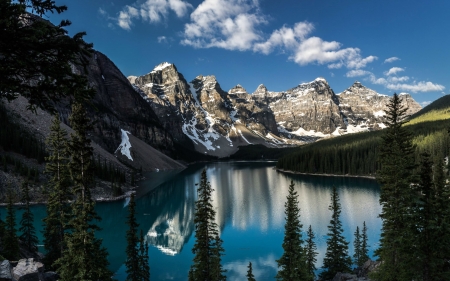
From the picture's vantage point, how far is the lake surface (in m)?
35.9

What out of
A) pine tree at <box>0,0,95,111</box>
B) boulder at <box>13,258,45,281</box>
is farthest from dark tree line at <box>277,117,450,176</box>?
pine tree at <box>0,0,95,111</box>

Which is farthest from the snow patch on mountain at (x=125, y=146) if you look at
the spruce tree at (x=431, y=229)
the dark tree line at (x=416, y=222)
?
the spruce tree at (x=431, y=229)

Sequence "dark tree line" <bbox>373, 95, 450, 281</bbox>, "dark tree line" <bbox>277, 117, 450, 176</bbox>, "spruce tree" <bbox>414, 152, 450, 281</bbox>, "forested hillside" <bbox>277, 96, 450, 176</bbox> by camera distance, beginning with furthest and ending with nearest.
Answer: "forested hillside" <bbox>277, 96, 450, 176</bbox>
"dark tree line" <bbox>277, 117, 450, 176</bbox>
"dark tree line" <bbox>373, 95, 450, 281</bbox>
"spruce tree" <bbox>414, 152, 450, 281</bbox>

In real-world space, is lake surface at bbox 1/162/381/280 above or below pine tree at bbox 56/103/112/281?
below

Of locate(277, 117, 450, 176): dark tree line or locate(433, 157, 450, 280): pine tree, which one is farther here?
locate(277, 117, 450, 176): dark tree line

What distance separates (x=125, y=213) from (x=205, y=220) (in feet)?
148

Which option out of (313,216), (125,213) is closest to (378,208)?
(313,216)

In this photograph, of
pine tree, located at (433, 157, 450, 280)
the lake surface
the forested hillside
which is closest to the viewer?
pine tree, located at (433, 157, 450, 280)

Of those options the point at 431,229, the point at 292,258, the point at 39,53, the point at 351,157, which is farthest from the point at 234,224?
the point at 351,157

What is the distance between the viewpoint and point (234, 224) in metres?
52.6

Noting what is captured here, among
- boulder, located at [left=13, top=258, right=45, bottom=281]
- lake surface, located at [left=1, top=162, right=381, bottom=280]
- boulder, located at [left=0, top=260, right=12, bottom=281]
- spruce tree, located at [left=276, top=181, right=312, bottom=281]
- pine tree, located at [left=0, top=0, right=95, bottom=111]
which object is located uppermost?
pine tree, located at [left=0, top=0, right=95, bottom=111]

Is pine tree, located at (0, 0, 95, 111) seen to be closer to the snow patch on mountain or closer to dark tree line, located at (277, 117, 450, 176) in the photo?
dark tree line, located at (277, 117, 450, 176)

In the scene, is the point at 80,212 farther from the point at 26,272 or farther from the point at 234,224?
the point at 234,224

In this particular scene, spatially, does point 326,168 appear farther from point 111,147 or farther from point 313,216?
point 111,147
